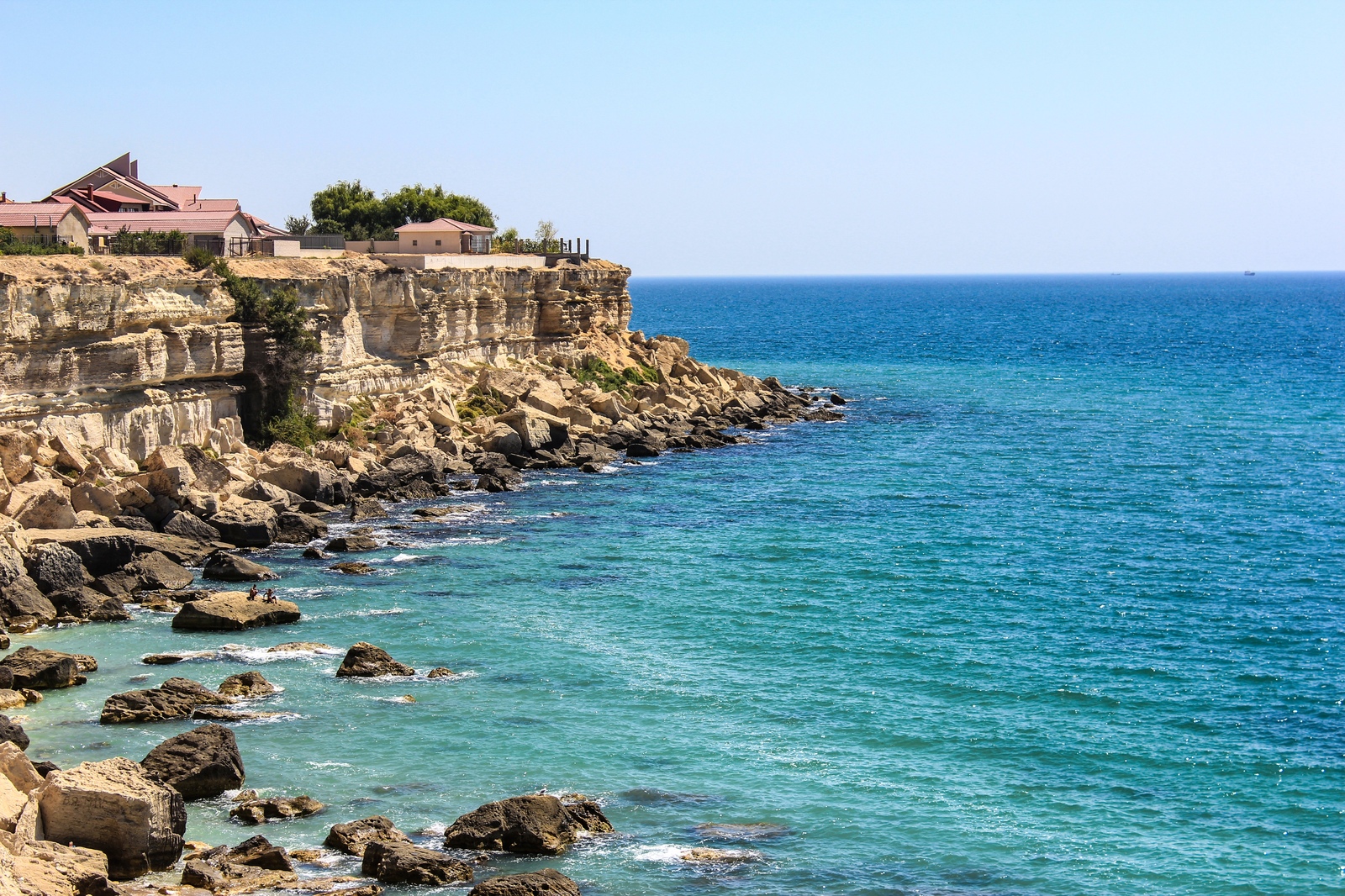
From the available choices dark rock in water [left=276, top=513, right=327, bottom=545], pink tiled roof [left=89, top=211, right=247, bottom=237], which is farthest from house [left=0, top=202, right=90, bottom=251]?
dark rock in water [left=276, top=513, right=327, bottom=545]

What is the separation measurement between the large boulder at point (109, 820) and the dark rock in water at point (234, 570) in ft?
60.2

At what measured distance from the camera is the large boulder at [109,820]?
2191 cm

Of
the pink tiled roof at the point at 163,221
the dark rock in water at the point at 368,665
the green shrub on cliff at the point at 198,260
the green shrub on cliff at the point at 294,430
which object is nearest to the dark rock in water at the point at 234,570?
the dark rock in water at the point at 368,665

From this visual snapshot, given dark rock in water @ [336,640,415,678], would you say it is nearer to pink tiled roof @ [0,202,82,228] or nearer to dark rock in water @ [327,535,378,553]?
dark rock in water @ [327,535,378,553]

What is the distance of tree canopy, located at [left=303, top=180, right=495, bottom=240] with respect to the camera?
93.1m

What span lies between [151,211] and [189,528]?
3173cm

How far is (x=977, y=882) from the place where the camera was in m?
22.9

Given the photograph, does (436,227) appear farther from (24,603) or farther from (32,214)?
(24,603)

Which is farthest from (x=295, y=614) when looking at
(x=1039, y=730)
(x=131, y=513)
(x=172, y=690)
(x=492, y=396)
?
(x=492, y=396)

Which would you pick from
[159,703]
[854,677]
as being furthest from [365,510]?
[854,677]

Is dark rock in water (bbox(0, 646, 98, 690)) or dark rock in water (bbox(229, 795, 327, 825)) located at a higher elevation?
dark rock in water (bbox(0, 646, 98, 690))

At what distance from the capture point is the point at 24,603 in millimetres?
35969

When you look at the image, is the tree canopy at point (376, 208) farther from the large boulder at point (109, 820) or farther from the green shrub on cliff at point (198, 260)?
the large boulder at point (109, 820)

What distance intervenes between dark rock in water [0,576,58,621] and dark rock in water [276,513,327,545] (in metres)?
10.2
